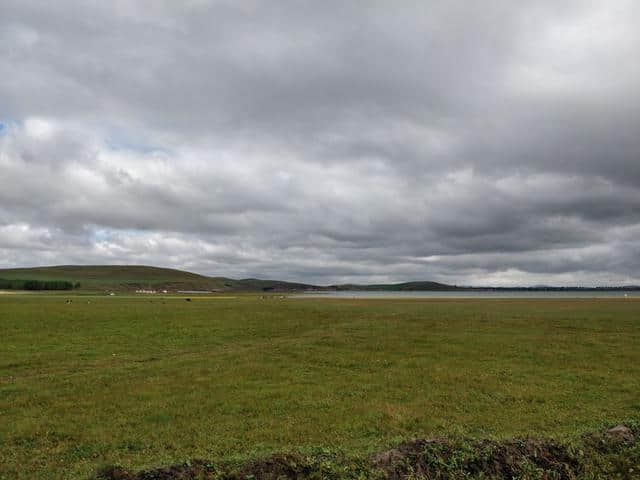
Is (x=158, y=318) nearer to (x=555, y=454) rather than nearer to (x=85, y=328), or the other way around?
(x=85, y=328)

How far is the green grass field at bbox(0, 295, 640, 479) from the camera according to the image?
10766 millimetres

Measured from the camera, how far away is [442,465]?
8.34 m

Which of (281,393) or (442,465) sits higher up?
Answer: (442,465)

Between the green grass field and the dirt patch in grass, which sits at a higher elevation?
the dirt patch in grass

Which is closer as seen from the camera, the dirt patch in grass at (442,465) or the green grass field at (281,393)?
the dirt patch in grass at (442,465)

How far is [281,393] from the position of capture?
1547cm

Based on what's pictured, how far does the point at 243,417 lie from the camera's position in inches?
504

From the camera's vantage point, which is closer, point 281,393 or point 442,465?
point 442,465

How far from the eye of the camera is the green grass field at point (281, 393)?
10.8 metres

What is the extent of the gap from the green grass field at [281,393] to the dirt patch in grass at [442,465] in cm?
130

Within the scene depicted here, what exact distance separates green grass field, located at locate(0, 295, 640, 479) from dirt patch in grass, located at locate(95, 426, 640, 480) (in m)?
1.30

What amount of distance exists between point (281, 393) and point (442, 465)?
809 centimetres

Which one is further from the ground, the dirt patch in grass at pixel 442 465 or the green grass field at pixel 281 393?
the dirt patch in grass at pixel 442 465

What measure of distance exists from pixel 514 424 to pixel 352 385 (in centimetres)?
616
